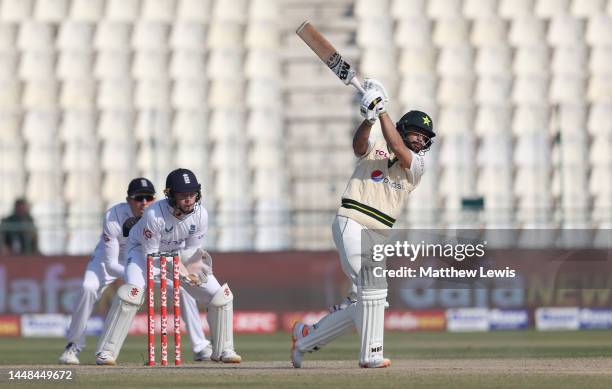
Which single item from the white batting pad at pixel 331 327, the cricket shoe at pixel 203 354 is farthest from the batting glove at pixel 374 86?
the cricket shoe at pixel 203 354

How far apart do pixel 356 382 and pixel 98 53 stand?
16.9m

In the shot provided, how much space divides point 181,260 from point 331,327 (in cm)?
214

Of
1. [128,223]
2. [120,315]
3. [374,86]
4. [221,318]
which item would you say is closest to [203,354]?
[221,318]

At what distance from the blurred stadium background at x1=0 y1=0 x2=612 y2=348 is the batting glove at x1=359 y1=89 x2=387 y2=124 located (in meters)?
11.5

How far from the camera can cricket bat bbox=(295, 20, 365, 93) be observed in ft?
33.8

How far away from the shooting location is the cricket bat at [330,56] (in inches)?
406

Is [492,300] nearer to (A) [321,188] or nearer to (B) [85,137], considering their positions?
(A) [321,188]

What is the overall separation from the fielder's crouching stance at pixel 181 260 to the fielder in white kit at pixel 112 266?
0.85m

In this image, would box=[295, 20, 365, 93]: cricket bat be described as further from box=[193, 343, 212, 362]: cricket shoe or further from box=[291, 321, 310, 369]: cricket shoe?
box=[193, 343, 212, 362]: cricket shoe

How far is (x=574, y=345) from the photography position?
1644 cm

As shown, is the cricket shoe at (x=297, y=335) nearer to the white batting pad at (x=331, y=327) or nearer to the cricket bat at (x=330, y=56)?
the white batting pad at (x=331, y=327)

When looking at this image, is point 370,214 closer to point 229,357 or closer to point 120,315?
point 229,357

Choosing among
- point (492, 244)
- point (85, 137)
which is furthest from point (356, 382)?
point (85, 137)

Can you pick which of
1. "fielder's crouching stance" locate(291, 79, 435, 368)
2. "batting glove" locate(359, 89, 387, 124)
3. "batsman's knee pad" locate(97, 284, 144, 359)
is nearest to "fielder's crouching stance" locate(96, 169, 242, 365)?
"batsman's knee pad" locate(97, 284, 144, 359)
